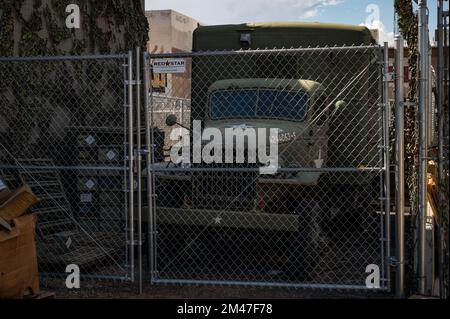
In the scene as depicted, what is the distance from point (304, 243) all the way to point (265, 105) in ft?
6.75

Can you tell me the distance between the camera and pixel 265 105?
26.3ft

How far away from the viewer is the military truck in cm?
697

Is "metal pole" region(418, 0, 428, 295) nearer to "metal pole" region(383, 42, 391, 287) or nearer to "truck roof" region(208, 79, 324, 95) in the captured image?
"metal pole" region(383, 42, 391, 287)

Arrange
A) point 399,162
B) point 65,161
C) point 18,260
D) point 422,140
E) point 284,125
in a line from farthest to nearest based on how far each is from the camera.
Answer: point 65,161
point 284,125
point 399,162
point 422,140
point 18,260

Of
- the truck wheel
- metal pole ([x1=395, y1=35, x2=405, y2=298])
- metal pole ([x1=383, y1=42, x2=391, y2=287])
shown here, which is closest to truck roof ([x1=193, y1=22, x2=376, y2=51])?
the truck wheel

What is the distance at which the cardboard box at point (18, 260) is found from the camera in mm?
5258

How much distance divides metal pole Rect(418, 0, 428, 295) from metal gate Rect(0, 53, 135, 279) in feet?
10.7

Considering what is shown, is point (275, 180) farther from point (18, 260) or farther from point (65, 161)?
point (65, 161)

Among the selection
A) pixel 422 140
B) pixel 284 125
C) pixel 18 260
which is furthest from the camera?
pixel 284 125

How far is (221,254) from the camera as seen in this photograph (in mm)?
7766

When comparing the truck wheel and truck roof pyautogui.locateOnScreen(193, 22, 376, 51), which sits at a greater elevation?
truck roof pyautogui.locateOnScreen(193, 22, 376, 51)

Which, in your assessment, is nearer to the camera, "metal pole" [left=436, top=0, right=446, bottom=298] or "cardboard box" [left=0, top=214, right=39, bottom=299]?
"metal pole" [left=436, top=0, right=446, bottom=298]

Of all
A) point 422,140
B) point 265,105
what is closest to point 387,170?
point 422,140
